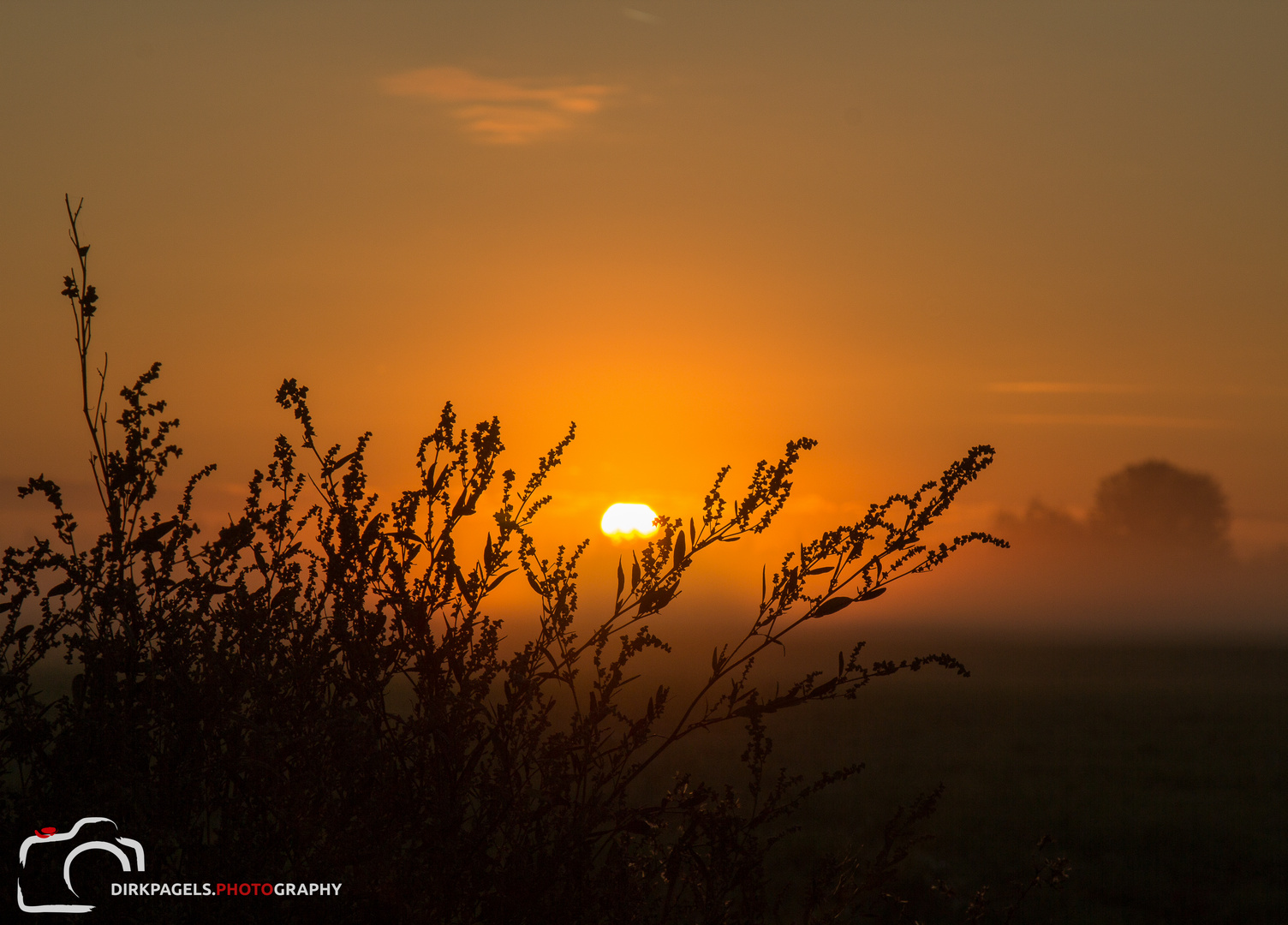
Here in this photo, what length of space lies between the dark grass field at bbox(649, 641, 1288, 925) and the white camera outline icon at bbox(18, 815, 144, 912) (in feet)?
8.58

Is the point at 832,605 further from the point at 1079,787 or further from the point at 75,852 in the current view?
the point at 1079,787

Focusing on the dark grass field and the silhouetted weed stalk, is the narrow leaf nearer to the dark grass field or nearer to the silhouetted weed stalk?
the silhouetted weed stalk

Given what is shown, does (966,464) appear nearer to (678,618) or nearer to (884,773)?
(884,773)

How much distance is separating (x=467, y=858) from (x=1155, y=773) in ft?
58.4

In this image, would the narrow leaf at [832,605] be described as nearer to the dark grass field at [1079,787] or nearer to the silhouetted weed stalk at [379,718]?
the silhouetted weed stalk at [379,718]

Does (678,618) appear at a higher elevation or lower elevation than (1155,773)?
higher

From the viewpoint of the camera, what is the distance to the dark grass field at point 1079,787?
10328mm

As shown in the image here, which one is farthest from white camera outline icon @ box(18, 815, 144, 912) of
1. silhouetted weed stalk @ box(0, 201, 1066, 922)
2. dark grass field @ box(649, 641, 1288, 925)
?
dark grass field @ box(649, 641, 1288, 925)

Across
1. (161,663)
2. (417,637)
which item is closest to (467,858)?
(417,637)

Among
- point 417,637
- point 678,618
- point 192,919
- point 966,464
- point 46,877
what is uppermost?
point 678,618

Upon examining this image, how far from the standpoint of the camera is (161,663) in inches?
83.0

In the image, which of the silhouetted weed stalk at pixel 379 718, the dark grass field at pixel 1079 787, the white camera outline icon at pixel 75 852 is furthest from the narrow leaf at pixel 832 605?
the dark grass field at pixel 1079 787

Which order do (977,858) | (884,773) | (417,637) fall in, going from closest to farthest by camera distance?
(417,637), (977,858), (884,773)

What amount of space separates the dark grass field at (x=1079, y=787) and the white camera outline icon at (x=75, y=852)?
2.62m
